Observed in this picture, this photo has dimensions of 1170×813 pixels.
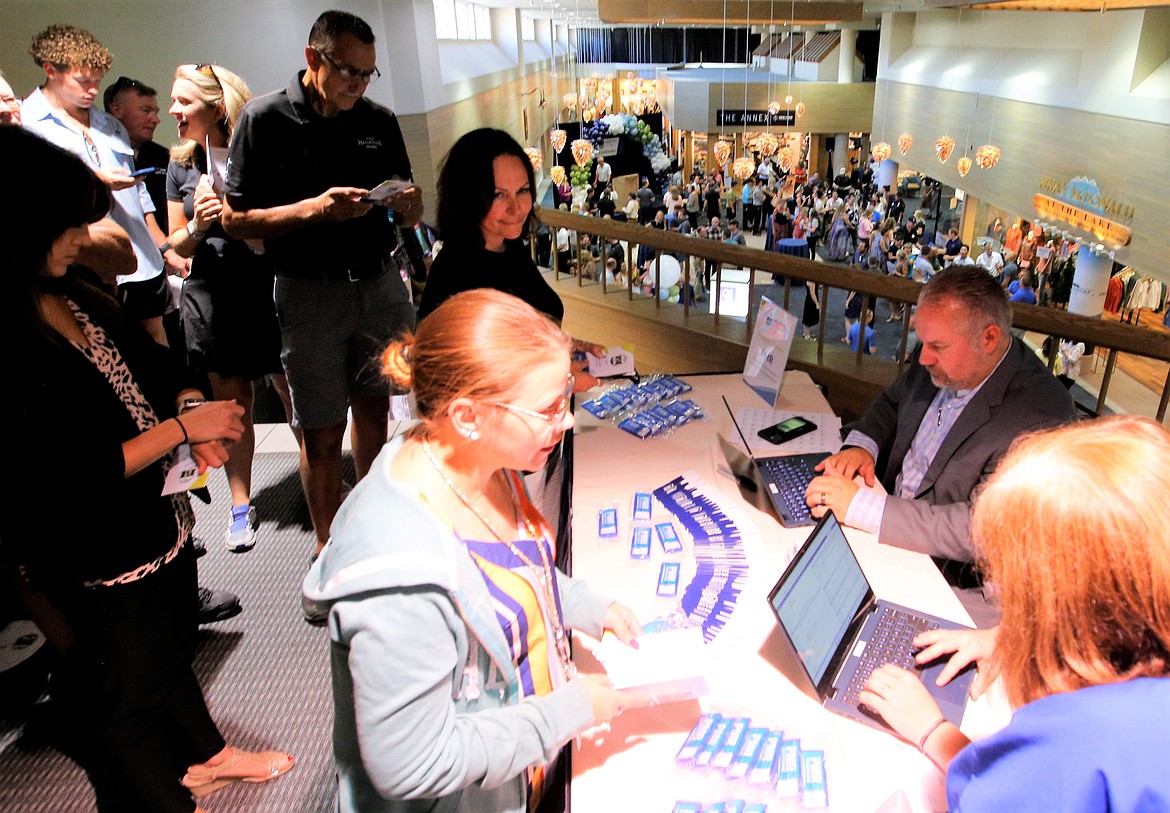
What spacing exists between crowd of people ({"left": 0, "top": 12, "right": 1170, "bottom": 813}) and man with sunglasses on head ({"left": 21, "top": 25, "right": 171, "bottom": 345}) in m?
0.01

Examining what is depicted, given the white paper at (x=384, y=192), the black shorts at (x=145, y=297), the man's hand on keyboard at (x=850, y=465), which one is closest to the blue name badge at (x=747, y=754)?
the man's hand on keyboard at (x=850, y=465)

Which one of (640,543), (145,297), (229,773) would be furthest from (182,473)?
(145,297)

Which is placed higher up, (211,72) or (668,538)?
(211,72)

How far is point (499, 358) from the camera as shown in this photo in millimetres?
1115

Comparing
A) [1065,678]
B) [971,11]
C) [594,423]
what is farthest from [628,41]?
[1065,678]

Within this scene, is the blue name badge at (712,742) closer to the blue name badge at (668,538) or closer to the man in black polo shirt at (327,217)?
the blue name badge at (668,538)

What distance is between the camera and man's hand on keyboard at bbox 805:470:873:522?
190cm

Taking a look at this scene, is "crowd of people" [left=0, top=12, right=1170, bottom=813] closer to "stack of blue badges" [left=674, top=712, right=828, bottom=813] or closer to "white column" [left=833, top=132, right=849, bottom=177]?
"stack of blue badges" [left=674, top=712, right=828, bottom=813]

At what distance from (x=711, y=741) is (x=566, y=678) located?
27 centimetres

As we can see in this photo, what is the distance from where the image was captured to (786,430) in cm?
236

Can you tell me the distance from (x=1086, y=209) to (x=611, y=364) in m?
8.32

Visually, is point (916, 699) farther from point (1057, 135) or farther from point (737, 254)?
point (1057, 135)

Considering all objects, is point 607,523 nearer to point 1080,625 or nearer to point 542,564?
point 542,564

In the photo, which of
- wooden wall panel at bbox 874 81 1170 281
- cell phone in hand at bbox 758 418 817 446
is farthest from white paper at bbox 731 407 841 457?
wooden wall panel at bbox 874 81 1170 281
